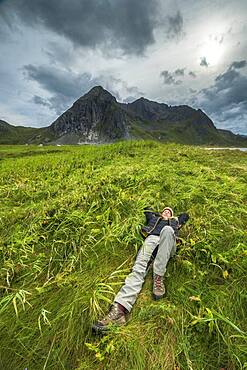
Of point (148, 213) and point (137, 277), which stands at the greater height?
point (148, 213)

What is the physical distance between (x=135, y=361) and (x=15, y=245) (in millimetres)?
2737

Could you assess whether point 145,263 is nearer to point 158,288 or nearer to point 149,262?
point 149,262

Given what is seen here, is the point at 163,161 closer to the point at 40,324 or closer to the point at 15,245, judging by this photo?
the point at 15,245

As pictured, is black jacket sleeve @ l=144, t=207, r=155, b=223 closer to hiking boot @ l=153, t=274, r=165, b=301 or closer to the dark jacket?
the dark jacket

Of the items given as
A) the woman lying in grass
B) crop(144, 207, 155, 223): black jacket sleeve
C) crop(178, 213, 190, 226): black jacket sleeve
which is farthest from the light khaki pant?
crop(178, 213, 190, 226): black jacket sleeve

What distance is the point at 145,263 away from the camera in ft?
11.7

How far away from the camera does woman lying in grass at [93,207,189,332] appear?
2902 millimetres

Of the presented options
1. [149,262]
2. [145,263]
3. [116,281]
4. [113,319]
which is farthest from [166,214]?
[113,319]

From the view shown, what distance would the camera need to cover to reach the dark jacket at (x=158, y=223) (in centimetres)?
416

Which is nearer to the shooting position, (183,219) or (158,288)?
(158,288)

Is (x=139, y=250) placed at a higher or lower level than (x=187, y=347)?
higher

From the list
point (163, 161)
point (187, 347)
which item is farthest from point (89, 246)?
point (163, 161)

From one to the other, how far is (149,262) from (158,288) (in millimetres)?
562

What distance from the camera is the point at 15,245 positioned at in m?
4.22
